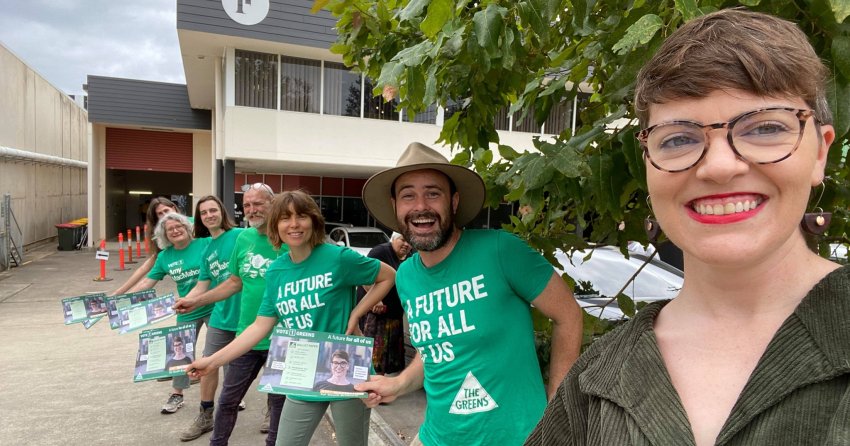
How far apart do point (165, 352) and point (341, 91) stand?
420 inches

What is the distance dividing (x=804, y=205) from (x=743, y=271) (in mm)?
131

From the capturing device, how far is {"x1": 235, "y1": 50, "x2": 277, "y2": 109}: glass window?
39.3 ft

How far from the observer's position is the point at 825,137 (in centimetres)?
82

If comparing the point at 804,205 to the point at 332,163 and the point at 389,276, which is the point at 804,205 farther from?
the point at 332,163

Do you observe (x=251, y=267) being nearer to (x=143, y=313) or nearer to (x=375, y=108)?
(x=143, y=313)

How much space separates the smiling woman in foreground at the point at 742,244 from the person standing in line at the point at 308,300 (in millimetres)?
2321

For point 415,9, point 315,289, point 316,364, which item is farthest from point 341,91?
point 415,9

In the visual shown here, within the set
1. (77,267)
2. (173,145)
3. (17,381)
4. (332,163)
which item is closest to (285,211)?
(17,381)

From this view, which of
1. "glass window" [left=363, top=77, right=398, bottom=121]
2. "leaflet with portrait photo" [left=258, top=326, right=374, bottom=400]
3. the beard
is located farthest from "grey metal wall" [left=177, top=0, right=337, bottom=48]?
the beard

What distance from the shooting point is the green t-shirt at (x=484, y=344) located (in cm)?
193

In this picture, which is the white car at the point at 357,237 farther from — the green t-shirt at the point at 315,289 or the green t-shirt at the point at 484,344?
the green t-shirt at the point at 484,344

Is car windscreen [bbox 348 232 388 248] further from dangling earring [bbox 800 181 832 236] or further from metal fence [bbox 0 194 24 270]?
metal fence [bbox 0 194 24 270]

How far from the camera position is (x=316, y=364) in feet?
8.29

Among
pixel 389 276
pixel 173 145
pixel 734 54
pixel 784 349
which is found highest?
pixel 173 145
